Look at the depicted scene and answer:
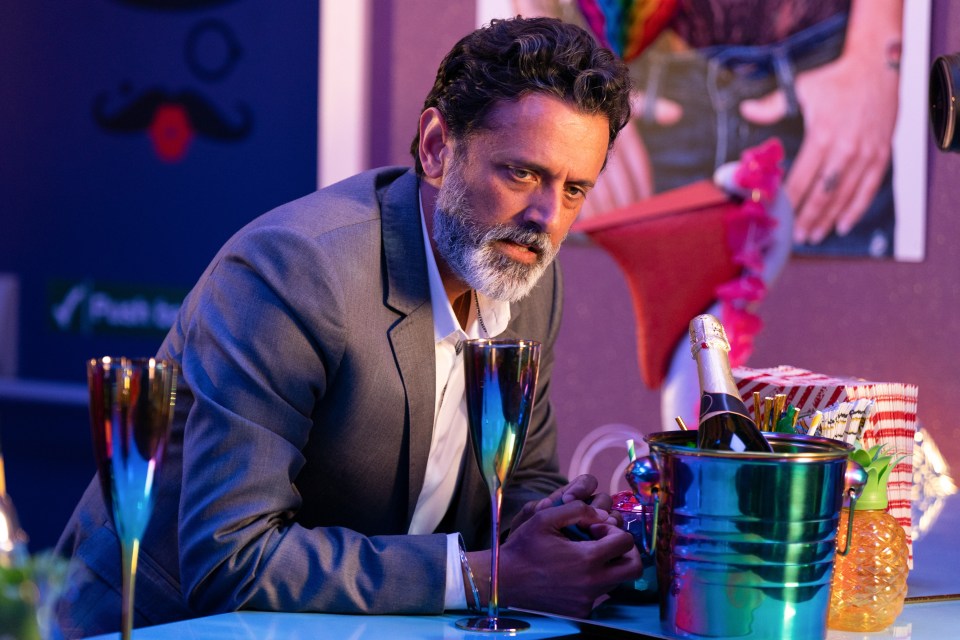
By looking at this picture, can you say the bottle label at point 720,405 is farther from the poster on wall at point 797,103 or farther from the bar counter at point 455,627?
the poster on wall at point 797,103

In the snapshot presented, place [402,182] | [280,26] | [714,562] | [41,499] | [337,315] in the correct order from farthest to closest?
[41,499] → [280,26] → [402,182] → [337,315] → [714,562]

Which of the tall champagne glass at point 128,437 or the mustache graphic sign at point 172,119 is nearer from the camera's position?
the tall champagne glass at point 128,437

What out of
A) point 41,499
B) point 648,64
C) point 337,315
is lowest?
point 41,499

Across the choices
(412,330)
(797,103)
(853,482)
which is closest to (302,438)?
(412,330)

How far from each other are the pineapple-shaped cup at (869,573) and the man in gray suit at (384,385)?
19cm

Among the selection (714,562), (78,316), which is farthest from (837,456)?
(78,316)

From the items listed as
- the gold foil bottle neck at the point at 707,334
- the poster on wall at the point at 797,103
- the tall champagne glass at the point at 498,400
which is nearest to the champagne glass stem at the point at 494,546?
the tall champagne glass at the point at 498,400

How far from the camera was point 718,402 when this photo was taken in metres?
0.99

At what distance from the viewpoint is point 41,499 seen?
12.0 ft

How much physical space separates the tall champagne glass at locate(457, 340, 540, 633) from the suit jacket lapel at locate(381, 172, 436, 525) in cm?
39

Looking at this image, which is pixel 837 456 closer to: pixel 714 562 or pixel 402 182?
pixel 714 562

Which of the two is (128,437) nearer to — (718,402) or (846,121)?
(718,402)

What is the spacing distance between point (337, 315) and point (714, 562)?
1.79 feet

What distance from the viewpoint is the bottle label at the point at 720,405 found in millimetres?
993
